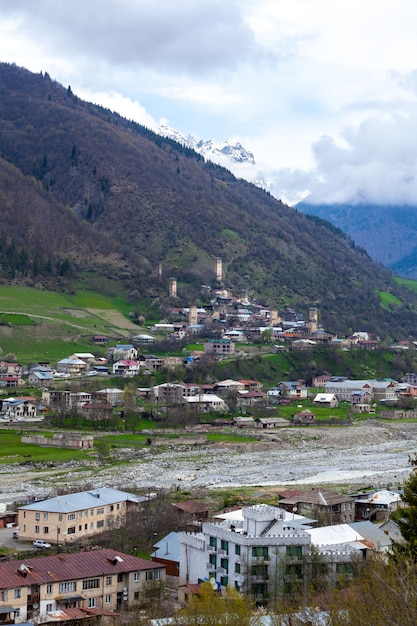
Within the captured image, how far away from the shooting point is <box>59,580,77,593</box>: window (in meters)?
27.2

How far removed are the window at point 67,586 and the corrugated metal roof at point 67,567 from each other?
0.35 feet

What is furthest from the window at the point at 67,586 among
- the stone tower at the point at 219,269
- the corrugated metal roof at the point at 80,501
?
the stone tower at the point at 219,269

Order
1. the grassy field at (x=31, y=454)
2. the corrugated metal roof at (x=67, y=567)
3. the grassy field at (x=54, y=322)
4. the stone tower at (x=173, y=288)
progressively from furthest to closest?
the stone tower at (x=173, y=288) → the grassy field at (x=54, y=322) → the grassy field at (x=31, y=454) → the corrugated metal roof at (x=67, y=567)

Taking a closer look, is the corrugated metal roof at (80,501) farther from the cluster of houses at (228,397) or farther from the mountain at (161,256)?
the mountain at (161,256)

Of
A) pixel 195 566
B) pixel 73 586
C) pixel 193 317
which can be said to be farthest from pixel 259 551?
pixel 193 317

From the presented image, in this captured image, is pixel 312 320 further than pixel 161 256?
No

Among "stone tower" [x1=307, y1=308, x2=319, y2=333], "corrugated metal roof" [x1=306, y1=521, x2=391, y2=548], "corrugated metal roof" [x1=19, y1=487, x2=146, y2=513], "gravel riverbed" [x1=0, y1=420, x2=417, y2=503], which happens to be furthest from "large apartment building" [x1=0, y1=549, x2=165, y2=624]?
"stone tower" [x1=307, y1=308, x2=319, y2=333]

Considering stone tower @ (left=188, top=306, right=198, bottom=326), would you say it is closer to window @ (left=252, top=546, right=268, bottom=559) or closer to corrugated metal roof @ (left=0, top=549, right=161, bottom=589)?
corrugated metal roof @ (left=0, top=549, right=161, bottom=589)

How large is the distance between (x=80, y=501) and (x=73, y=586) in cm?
1116

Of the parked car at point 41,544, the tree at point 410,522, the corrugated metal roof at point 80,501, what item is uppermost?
the tree at point 410,522

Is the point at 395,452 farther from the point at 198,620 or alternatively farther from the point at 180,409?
the point at 198,620

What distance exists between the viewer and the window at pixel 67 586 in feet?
89.4

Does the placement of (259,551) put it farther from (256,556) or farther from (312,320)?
(312,320)

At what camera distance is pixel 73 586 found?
27.5m
